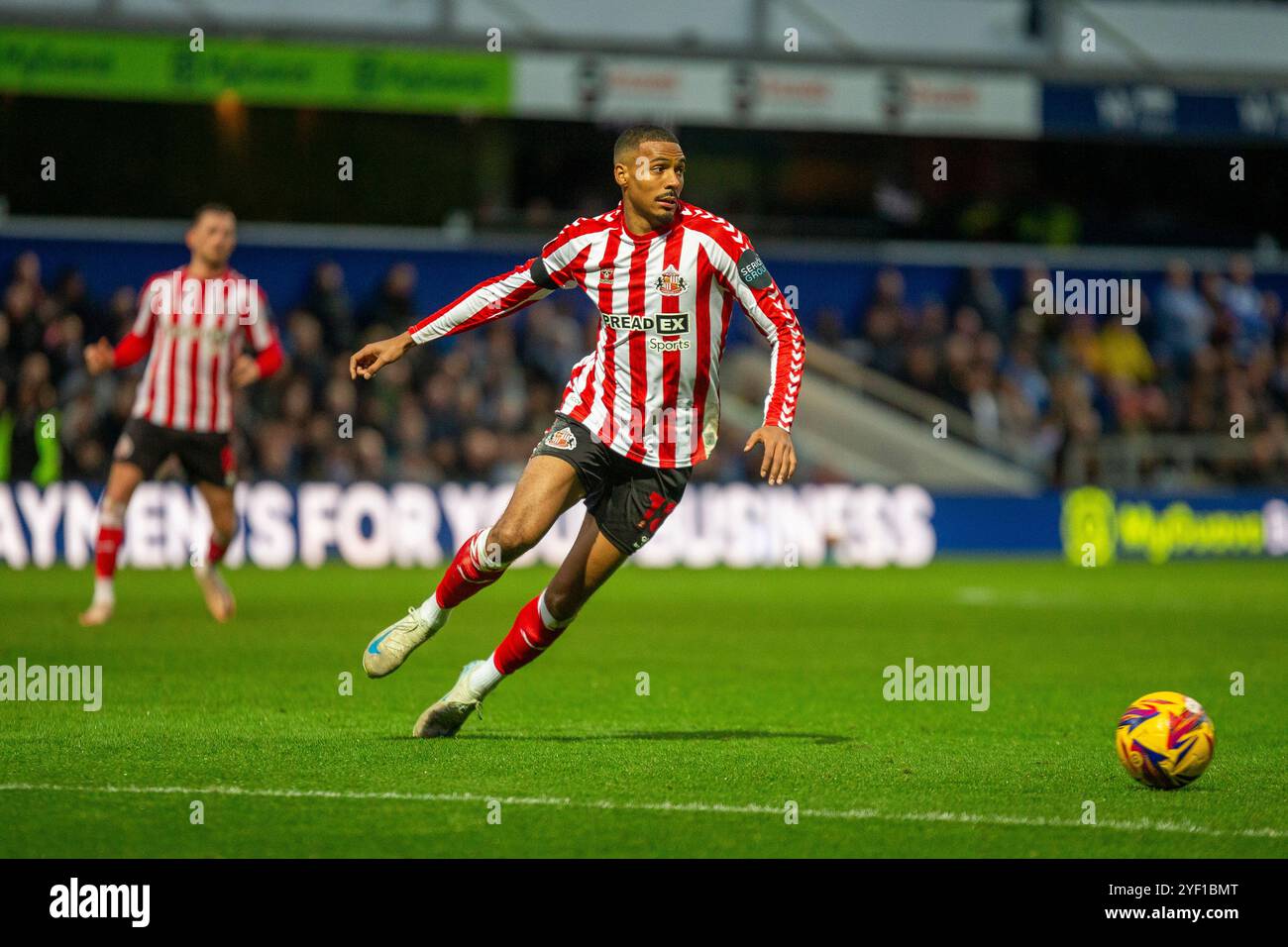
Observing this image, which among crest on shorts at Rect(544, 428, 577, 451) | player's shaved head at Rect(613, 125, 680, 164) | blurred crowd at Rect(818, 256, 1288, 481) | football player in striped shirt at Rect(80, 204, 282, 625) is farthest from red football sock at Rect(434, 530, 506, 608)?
blurred crowd at Rect(818, 256, 1288, 481)

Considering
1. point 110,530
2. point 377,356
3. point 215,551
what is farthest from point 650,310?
point 110,530

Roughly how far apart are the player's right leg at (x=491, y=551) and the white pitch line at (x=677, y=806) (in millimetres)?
1097

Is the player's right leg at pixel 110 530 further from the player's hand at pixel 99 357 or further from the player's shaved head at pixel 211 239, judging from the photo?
the player's shaved head at pixel 211 239

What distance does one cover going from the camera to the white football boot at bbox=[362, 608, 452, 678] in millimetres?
7434

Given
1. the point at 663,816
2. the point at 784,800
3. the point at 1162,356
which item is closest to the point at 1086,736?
the point at 784,800

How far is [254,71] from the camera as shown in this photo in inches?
826

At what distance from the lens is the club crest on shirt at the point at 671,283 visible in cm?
757

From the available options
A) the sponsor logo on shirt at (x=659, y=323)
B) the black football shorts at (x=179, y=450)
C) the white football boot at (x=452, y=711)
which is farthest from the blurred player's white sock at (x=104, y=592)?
the sponsor logo on shirt at (x=659, y=323)

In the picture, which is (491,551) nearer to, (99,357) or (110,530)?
(99,357)

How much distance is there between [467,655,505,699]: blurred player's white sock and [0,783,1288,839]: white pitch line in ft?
4.00

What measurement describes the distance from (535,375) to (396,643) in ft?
50.6

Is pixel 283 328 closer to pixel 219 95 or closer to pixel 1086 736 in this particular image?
pixel 219 95

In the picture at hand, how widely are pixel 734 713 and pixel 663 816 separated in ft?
9.45

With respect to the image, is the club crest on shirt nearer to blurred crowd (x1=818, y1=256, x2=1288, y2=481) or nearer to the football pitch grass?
the football pitch grass
